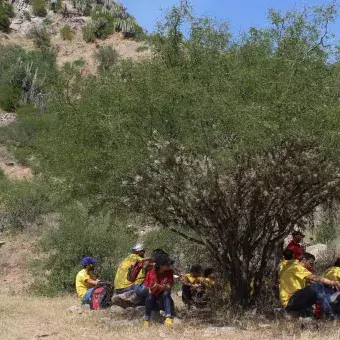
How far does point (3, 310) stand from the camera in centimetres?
1067

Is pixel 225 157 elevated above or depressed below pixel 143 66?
below

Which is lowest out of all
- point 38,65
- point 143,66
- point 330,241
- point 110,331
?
point 110,331

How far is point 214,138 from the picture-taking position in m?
7.60

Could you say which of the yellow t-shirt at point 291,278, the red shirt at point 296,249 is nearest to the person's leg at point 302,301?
the yellow t-shirt at point 291,278

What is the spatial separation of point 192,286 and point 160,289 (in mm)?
1614

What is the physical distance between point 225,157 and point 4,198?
50.6 ft

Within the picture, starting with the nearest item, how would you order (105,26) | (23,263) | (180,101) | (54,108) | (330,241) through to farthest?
(180,101)
(54,108)
(330,241)
(23,263)
(105,26)

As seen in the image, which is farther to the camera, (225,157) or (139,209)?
(139,209)

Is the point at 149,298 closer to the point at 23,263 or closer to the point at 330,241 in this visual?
the point at 330,241

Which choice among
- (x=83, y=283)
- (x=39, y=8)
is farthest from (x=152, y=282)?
(x=39, y=8)

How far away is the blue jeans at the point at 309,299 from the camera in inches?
311

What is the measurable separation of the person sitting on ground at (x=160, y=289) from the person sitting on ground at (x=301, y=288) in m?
1.61

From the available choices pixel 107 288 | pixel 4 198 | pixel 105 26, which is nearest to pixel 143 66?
pixel 107 288

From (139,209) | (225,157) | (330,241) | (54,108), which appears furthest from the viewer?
(330,241)
